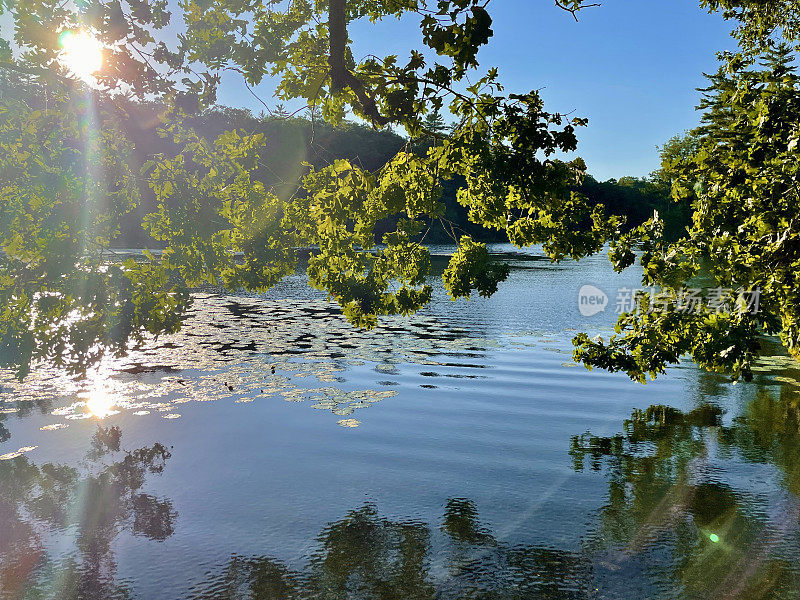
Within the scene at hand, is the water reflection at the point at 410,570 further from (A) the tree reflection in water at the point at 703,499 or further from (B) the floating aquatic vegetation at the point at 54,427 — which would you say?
(B) the floating aquatic vegetation at the point at 54,427

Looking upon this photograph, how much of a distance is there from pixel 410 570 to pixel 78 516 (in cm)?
476

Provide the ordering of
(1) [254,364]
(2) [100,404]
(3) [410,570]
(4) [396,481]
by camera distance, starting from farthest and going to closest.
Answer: (1) [254,364] < (2) [100,404] < (4) [396,481] < (3) [410,570]

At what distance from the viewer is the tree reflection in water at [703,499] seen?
7.80 m

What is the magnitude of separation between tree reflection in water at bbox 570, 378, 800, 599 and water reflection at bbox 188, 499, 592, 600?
86 cm

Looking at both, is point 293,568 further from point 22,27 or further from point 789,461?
point 22,27

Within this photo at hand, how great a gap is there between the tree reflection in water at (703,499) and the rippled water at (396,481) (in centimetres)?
A: 4

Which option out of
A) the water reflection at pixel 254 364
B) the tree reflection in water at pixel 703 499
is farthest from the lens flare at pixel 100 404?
the tree reflection in water at pixel 703 499

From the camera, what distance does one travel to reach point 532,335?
24.8 meters

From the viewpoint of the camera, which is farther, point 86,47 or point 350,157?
point 350,157

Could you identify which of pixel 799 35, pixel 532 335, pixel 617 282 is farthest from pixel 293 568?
pixel 617 282

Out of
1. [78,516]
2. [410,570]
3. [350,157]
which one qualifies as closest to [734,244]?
[410,570]

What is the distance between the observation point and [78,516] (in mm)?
9562

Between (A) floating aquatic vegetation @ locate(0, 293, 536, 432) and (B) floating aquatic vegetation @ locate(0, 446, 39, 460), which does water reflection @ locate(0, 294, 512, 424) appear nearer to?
(A) floating aquatic vegetation @ locate(0, 293, 536, 432)

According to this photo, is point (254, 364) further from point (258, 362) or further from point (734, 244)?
point (734, 244)
